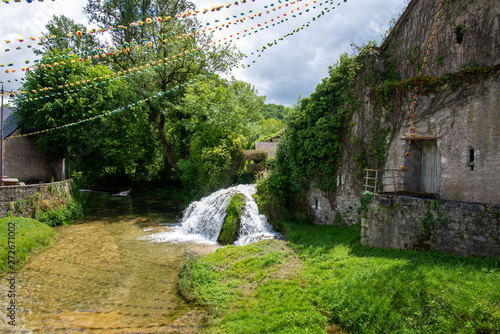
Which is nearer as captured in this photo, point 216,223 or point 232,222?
point 232,222

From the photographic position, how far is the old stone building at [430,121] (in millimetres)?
8984

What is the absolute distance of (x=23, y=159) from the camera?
21.1 m

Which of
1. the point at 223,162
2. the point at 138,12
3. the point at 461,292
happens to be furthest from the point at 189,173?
the point at 461,292

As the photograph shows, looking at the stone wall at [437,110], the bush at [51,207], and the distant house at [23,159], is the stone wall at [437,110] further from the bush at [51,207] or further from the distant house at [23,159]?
the distant house at [23,159]

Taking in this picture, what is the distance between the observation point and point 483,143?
354 inches

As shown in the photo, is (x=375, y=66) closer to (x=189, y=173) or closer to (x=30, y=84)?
(x=189, y=173)

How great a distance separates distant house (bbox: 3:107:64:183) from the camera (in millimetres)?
20127

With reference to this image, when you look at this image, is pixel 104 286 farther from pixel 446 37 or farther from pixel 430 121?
pixel 446 37

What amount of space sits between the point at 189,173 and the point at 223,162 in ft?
12.0

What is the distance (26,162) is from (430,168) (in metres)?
24.2

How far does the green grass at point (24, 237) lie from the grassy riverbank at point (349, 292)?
646cm

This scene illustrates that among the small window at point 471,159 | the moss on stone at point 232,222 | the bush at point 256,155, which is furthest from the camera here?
the bush at point 256,155

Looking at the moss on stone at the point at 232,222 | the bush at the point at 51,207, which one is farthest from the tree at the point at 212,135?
the bush at the point at 51,207

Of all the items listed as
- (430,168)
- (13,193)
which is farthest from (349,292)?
(13,193)
